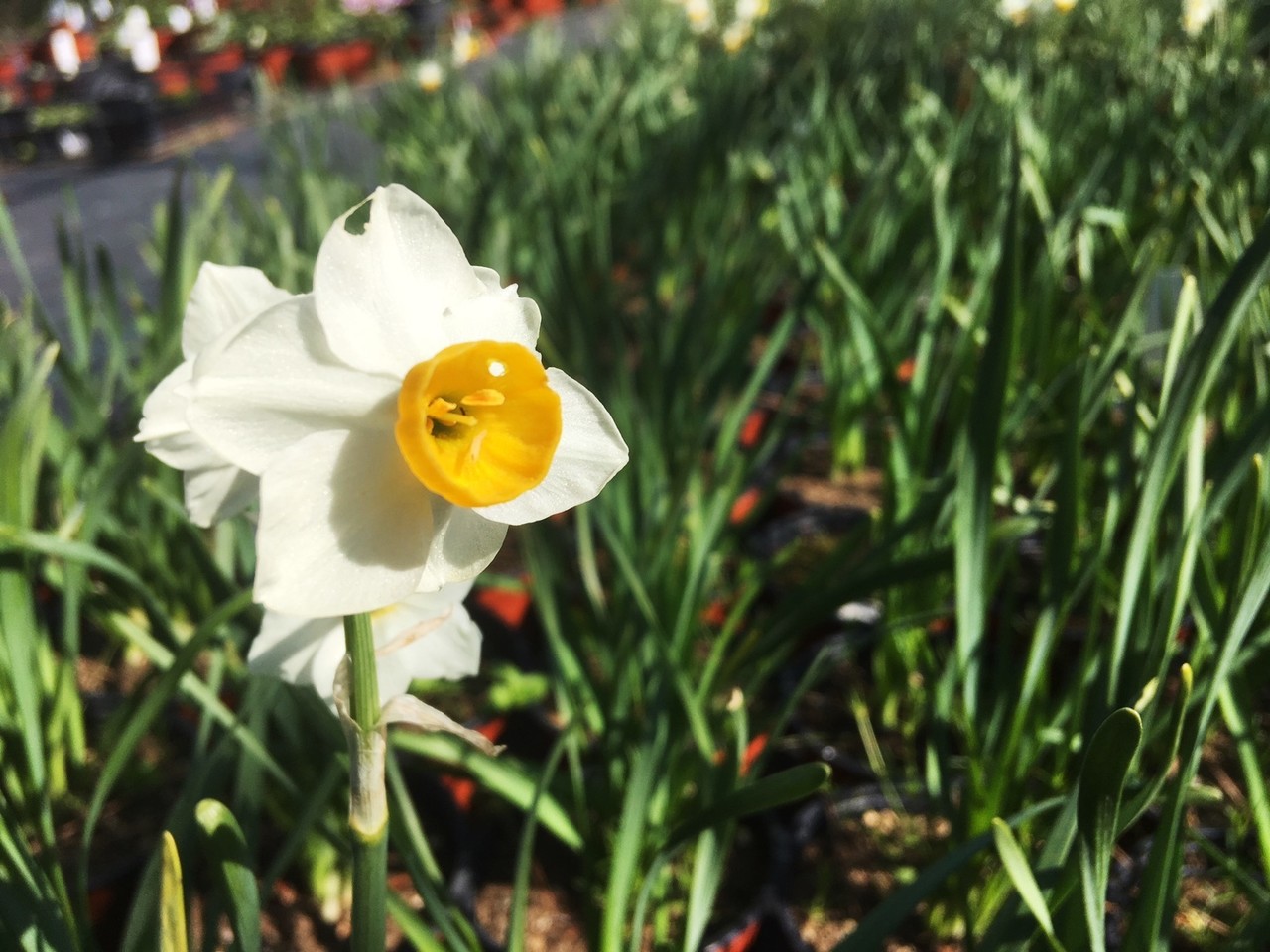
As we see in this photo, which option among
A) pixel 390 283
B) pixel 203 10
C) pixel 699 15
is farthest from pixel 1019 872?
pixel 203 10

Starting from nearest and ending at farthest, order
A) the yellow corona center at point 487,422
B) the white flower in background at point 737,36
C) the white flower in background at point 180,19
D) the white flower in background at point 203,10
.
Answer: the yellow corona center at point 487,422
the white flower in background at point 737,36
the white flower in background at point 180,19
the white flower in background at point 203,10

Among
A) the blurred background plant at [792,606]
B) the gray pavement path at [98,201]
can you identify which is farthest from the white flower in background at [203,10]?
the blurred background plant at [792,606]

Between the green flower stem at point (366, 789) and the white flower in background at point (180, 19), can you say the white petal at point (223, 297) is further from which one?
the white flower in background at point (180, 19)

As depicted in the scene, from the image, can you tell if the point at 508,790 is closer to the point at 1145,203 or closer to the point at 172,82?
the point at 1145,203

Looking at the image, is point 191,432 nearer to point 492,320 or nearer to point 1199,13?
point 492,320

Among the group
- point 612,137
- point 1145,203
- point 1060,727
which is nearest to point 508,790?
point 1060,727

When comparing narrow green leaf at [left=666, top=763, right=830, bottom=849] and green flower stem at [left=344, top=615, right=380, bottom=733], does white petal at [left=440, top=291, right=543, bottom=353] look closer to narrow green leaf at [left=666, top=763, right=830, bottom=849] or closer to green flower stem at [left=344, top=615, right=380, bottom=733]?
green flower stem at [left=344, top=615, right=380, bottom=733]

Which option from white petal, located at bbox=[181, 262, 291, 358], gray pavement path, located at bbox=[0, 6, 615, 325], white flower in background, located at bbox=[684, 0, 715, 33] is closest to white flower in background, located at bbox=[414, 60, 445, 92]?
gray pavement path, located at bbox=[0, 6, 615, 325]
